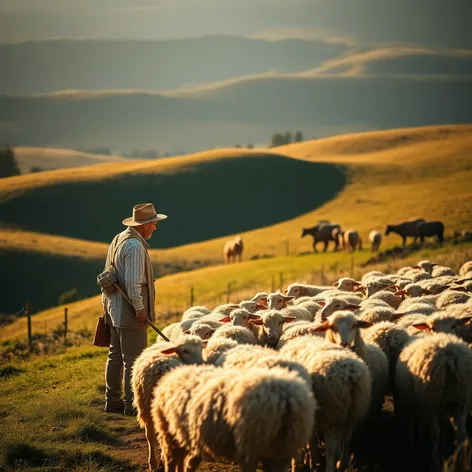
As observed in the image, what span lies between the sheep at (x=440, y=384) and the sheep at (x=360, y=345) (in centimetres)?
74

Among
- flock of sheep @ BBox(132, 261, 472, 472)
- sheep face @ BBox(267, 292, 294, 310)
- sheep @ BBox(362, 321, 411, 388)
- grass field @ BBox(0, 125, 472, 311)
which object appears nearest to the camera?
flock of sheep @ BBox(132, 261, 472, 472)

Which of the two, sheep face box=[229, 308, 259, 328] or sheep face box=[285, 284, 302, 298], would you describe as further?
sheep face box=[285, 284, 302, 298]

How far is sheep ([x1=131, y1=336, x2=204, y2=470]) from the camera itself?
30.5ft

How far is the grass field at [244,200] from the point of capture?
195ft

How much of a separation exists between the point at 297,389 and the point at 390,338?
4099mm

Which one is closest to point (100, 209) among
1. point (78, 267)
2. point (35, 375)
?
point (78, 267)

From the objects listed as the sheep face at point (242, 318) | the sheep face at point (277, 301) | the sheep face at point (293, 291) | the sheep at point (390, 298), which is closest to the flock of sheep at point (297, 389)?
the sheep face at point (242, 318)

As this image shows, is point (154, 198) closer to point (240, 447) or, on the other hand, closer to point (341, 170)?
point (341, 170)

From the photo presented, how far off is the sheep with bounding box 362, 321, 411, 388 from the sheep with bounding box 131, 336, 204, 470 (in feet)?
9.64

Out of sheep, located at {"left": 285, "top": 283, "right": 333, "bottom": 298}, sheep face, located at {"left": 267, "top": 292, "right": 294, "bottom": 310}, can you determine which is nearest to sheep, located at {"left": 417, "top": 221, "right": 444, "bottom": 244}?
sheep, located at {"left": 285, "top": 283, "right": 333, "bottom": 298}

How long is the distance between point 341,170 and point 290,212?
1095 centimetres

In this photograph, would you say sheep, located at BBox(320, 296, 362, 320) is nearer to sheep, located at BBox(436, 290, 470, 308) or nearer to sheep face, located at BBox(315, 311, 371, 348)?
sheep, located at BBox(436, 290, 470, 308)

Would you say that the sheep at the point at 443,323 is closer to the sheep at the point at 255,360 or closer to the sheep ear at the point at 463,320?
Result: the sheep ear at the point at 463,320

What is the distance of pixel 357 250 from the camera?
46.0 metres
